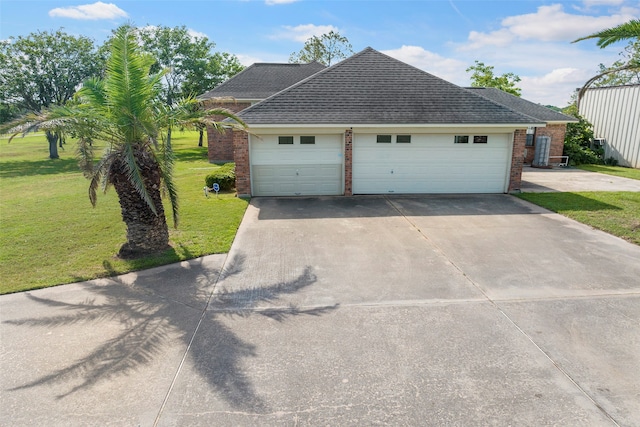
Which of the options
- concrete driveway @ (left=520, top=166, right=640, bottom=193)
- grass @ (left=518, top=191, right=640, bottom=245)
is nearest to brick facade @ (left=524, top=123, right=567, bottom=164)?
concrete driveway @ (left=520, top=166, right=640, bottom=193)

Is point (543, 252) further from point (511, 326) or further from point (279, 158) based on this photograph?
point (279, 158)

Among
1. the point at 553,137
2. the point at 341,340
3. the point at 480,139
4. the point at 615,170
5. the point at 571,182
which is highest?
the point at 553,137

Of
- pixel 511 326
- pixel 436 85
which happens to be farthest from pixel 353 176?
pixel 511 326

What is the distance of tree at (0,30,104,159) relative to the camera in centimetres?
2789

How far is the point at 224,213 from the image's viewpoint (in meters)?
11.0

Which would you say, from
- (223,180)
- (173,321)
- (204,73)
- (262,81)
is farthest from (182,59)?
(173,321)

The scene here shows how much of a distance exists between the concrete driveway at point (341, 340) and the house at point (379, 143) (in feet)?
17.8

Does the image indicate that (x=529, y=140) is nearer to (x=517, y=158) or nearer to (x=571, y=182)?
(x=571, y=182)

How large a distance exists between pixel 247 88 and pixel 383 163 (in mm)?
13484

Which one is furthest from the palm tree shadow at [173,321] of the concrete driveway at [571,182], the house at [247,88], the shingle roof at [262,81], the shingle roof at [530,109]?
the shingle roof at [530,109]

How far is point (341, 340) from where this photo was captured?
4.78 metres

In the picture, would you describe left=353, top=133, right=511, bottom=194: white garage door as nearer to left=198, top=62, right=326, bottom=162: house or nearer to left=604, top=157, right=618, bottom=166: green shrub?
left=198, top=62, right=326, bottom=162: house

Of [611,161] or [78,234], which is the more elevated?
[611,161]

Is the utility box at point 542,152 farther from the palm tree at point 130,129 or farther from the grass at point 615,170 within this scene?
the palm tree at point 130,129
